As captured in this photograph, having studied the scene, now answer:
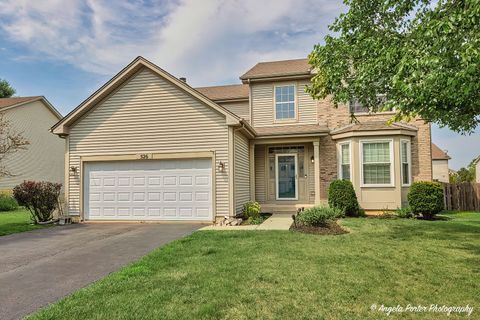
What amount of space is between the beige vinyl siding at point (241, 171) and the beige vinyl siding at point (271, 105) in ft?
6.59

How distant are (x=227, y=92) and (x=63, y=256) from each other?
1315 cm

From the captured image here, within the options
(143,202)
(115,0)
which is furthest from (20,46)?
(143,202)

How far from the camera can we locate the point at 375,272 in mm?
5492

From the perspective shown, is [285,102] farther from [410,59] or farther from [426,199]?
[410,59]

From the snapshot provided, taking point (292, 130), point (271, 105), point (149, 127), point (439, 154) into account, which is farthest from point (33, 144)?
point (439, 154)

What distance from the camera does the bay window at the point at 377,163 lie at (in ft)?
44.6

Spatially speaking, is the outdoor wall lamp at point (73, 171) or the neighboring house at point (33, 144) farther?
the neighboring house at point (33, 144)

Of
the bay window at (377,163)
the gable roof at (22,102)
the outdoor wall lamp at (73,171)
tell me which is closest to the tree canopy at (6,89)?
the gable roof at (22,102)

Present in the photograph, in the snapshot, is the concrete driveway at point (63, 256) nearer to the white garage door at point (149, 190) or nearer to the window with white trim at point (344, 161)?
the white garage door at point (149, 190)

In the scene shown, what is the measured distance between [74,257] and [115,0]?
8.09m

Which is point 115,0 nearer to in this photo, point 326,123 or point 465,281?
point 326,123

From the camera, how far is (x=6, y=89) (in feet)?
134

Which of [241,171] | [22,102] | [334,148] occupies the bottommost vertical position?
[241,171]

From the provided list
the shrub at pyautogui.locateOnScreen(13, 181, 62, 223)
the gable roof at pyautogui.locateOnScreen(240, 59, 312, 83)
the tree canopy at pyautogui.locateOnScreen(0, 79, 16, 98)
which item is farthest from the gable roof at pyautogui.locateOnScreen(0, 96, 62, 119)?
the tree canopy at pyautogui.locateOnScreen(0, 79, 16, 98)
